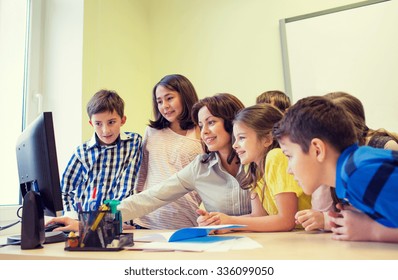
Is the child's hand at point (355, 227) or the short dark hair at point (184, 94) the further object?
the short dark hair at point (184, 94)

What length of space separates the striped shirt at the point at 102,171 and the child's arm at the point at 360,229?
3.09ft

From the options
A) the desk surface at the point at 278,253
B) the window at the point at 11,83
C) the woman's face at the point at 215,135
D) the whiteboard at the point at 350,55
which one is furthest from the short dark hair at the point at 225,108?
the window at the point at 11,83

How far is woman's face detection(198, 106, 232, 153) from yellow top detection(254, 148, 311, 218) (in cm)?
22

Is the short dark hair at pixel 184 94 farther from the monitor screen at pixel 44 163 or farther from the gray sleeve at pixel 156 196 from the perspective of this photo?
the monitor screen at pixel 44 163

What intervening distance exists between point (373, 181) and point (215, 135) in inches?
29.5

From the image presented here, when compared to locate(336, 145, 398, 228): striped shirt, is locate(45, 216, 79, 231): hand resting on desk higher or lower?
lower

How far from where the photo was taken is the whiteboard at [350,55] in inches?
77.1

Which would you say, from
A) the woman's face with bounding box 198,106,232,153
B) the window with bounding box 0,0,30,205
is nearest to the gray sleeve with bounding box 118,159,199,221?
the woman's face with bounding box 198,106,232,153

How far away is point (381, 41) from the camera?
1.99 metres

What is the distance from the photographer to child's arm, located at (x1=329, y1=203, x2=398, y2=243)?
76 cm

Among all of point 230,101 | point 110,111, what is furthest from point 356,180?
point 110,111

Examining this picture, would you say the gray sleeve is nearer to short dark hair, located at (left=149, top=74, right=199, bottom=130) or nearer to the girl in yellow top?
the girl in yellow top

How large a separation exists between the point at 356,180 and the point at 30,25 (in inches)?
82.0
